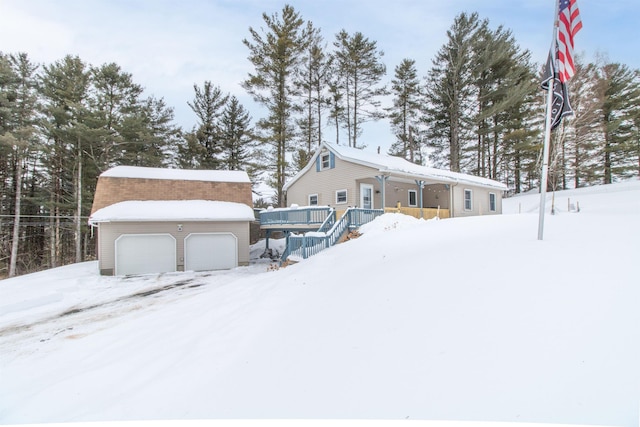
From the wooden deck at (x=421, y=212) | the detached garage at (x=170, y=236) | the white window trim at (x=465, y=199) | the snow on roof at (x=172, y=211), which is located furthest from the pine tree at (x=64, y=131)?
the white window trim at (x=465, y=199)

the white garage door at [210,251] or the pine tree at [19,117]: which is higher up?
the pine tree at [19,117]

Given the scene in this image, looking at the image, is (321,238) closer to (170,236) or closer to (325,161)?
(325,161)

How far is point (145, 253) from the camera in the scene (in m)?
14.4

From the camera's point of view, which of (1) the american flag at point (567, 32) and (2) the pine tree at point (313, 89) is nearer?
(1) the american flag at point (567, 32)

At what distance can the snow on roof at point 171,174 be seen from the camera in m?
15.8

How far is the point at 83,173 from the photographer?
20.6 meters

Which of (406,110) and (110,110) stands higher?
(406,110)

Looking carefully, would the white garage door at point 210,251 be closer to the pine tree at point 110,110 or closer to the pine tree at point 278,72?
the pine tree at point 278,72

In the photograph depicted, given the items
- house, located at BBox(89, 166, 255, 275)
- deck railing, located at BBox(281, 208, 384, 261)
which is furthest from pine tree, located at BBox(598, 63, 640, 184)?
house, located at BBox(89, 166, 255, 275)

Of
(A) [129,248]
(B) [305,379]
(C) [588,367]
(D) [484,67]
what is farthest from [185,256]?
(D) [484,67]

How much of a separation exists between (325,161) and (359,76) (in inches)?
487

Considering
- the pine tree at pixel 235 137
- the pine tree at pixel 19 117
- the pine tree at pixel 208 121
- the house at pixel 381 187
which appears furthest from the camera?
the pine tree at pixel 235 137

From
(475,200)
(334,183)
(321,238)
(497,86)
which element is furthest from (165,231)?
(497,86)

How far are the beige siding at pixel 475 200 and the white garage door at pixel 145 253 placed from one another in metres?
16.7
